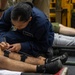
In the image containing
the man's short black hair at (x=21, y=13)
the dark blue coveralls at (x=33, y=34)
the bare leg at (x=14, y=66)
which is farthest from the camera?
the dark blue coveralls at (x=33, y=34)

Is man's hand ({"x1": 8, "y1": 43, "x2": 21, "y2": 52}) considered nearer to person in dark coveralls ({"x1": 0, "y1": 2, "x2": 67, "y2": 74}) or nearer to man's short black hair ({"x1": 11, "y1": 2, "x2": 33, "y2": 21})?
person in dark coveralls ({"x1": 0, "y1": 2, "x2": 67, "y2": 74})

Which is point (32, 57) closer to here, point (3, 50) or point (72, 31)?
point (3, 50)

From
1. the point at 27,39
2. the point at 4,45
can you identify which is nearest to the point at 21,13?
the point at 4,45

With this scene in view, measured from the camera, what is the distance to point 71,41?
389 cm

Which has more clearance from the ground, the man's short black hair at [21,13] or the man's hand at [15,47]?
the man's short black hair at [21,13]

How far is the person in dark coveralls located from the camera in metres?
2.49

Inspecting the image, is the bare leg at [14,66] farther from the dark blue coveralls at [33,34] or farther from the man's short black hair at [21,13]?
the man's short black hair at [21,13]

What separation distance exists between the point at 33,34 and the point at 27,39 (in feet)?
0.46

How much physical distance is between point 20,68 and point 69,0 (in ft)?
12.2

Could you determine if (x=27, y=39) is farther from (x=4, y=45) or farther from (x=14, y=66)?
(x=14, y=66)

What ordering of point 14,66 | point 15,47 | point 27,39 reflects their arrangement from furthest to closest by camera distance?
point 27,39 < point 15,47 < point 14,66

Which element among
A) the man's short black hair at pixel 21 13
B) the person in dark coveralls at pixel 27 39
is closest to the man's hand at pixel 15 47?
the person in dark coveralls at pixel 27 39

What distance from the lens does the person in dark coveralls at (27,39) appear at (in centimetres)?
249

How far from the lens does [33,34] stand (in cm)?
283
